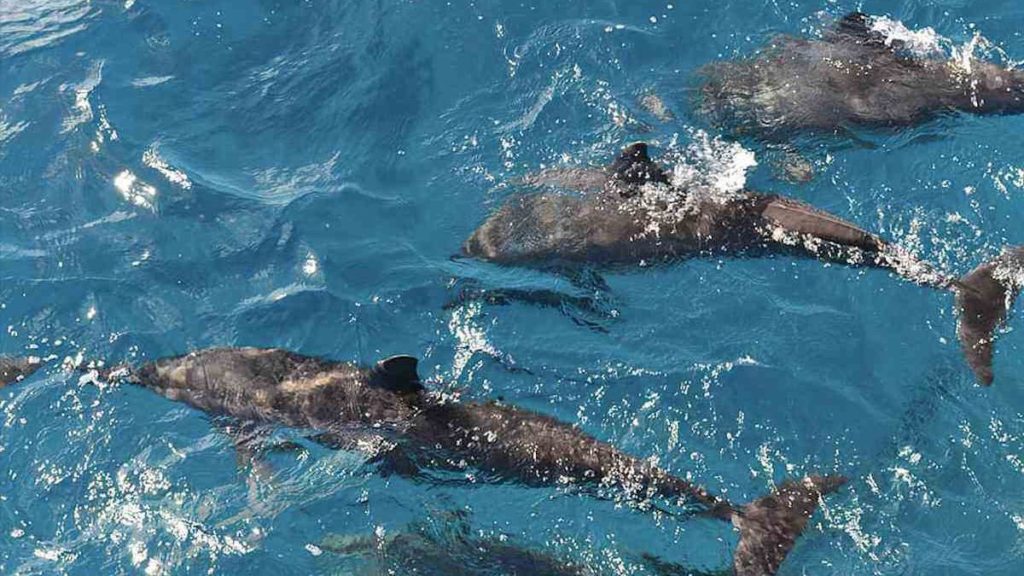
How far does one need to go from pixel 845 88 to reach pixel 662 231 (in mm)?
3337

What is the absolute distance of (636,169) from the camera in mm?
11875

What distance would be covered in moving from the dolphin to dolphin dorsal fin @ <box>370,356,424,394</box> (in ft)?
0.04

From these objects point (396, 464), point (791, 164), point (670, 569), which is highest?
point (791, 164)

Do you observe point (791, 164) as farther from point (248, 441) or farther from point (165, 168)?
point (165, 168)

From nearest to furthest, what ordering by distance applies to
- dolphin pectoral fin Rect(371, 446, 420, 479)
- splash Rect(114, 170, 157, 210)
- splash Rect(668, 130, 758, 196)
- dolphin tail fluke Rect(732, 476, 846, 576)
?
1. dolphin tail fluke Rect(732, 476, 846, 576)
2. dolphin pectoral fin Rect(371, 446, 420, 479)
3. splash Rect(668, 130, 758, 196)
4. splash Rect(114, 170, 157, 210)

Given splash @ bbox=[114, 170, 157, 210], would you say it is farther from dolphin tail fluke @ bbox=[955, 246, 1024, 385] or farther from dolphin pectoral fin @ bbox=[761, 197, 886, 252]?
dolphin tail fluke @ bbox=[955, 246, 1024, 385]

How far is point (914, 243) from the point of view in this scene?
1139cm

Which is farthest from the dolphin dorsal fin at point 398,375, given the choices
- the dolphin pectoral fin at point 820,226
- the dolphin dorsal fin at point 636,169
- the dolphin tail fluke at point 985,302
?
the dolphin tail fluke at point 985,302

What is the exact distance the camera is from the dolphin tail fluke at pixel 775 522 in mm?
9305

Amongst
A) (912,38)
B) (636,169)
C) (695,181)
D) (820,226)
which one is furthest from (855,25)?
(636,169)

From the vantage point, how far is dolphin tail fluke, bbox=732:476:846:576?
30.5 feet

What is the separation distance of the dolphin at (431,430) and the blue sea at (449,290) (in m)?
0.17

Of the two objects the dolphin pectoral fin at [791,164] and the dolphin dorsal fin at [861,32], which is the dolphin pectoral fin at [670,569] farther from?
the dolphin dorsal fin at [861,32]

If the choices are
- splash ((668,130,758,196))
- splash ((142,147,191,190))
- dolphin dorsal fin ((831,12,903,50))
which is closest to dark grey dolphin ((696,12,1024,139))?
dolphin dorsal fin ((831,12,903,50))
